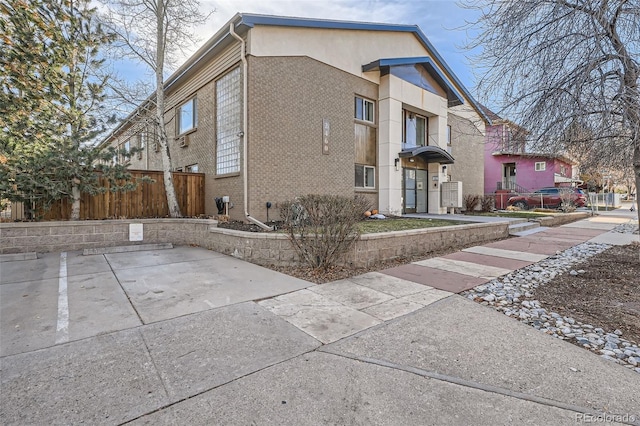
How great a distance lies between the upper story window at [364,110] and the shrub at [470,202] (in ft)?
29.0

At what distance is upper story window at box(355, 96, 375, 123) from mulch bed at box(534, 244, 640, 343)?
9.19 m

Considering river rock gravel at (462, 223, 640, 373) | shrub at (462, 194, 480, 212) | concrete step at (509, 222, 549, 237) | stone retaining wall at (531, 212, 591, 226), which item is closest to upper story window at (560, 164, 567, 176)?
stone retaining wall at (531, 212, 591, 226)

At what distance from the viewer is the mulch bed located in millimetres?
3797

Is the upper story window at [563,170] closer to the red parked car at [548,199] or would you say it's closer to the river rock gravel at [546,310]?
the red parked car at [548,199]

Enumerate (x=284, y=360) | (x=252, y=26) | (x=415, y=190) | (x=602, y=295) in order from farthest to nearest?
(x=415, y=190) < (x=252, y=26) < (x=602, y=295) < (x=284, y=360)

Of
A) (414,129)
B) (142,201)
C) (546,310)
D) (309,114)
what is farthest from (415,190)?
(142,201)

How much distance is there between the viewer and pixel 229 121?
35.6ft

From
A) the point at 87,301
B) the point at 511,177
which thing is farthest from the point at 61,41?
the point at 511,177

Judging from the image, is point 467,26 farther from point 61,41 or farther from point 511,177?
point 511,177

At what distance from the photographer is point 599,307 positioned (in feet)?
13.8

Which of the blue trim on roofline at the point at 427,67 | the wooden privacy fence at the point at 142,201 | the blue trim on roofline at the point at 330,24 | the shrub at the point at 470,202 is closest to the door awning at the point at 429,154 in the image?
the blue trim on roofline at the point at 330,24

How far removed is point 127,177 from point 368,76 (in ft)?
32.6

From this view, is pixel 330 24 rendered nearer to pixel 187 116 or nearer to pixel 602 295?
pixel 187 116

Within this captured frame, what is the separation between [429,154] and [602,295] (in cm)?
1091
